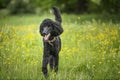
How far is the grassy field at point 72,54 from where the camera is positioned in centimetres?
711

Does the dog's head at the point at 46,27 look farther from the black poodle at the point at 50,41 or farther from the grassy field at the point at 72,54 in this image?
Answer: the grassy field at the point at 72,54

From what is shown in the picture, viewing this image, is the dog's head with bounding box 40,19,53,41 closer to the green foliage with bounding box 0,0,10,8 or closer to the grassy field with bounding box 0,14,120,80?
the grassy field with bounding box 0,14,120,80

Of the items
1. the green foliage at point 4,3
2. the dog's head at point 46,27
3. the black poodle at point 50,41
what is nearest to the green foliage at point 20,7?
the green foliage at point 4,3

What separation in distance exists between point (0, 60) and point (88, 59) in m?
2.31

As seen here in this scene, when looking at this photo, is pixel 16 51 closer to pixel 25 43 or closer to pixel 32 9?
pixel 25 43

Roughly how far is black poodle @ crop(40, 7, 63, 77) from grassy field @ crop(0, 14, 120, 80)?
0.94 feet

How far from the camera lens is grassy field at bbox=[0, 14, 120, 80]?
711 centimetres

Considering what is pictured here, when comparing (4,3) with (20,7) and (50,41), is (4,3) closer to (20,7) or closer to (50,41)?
(20,7)

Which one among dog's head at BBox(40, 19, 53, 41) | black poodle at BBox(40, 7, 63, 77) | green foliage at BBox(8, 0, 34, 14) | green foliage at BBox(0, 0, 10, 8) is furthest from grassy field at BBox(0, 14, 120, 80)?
green foliage at BBox(0, 0, 10, 8)

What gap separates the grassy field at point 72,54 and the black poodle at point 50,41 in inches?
11.3

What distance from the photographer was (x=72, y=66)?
790 centimetres

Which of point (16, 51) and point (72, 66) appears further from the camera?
point (16, 51)

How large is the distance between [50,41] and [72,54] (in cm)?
209

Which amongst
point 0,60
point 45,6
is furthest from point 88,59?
point 45,6
